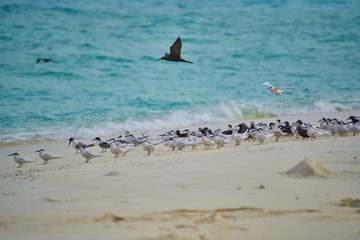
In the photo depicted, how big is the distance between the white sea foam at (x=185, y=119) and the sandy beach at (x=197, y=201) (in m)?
7.01

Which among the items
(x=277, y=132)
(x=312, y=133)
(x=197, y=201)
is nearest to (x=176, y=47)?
(x=277, y=132)

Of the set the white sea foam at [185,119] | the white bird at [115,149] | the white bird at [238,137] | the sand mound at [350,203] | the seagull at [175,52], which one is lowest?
the white sea foam at [185,119]

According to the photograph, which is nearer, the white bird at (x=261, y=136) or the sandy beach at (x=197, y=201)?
the sandy beach at (x=197, y=201)

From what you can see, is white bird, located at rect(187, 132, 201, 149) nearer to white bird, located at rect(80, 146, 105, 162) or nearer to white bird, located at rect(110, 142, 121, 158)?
white bird, located at rect(110, 142, 121, 158)

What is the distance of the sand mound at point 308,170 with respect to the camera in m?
6.37

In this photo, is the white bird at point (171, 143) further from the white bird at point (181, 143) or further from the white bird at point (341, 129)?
the white bird at point (341, 129)

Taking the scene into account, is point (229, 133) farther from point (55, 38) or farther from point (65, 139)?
point (55, 38)

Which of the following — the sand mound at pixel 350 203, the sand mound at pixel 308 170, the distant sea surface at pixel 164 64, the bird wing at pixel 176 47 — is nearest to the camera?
the sand mound at pixel 350 203

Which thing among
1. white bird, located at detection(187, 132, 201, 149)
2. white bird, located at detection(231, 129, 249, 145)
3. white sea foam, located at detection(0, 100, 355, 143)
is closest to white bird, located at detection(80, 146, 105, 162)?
white bird, located at detection(187, 132, 201, 149)

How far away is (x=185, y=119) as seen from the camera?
17.2m

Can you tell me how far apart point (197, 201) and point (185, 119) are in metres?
11.7

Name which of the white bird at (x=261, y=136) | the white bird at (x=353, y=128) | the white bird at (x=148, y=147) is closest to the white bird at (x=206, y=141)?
the white bird at (x=261, y=136)

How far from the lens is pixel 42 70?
73.4ft

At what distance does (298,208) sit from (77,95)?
15681mm
